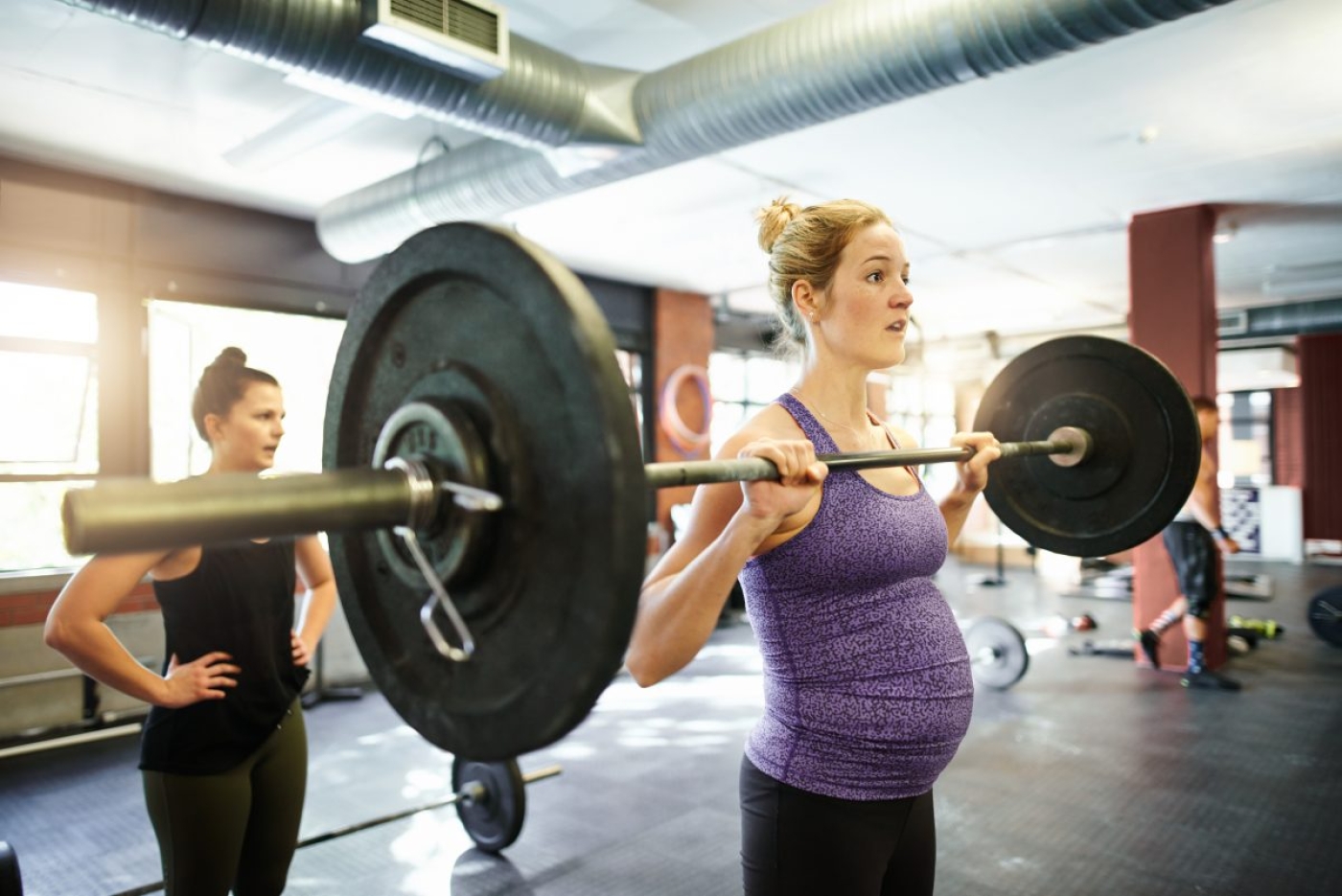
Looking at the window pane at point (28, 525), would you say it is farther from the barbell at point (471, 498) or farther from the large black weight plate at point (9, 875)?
the barbell at point (471, 498)

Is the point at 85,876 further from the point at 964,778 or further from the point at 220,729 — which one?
the point at 964,778

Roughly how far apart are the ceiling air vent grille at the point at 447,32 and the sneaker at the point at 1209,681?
14.1 ft

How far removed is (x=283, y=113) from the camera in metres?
3.27

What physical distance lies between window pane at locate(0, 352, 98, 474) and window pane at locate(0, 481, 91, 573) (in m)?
0.08

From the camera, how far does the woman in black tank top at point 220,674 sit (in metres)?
1.41

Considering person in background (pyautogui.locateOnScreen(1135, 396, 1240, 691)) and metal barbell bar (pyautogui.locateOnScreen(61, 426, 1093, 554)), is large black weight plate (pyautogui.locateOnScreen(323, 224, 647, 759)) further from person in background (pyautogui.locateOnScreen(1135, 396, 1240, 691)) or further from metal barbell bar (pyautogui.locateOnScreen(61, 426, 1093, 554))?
person in background (pyautogui.locateOnScreen(1135, 396, 1240, 691))

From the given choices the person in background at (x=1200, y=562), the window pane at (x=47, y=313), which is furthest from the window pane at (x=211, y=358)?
the person in background at (x=1200, y=562)

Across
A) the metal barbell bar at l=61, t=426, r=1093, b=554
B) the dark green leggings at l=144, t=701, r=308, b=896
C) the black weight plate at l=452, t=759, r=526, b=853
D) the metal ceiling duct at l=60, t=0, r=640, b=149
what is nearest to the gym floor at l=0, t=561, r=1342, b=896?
the black weight plate at l=452, t=759, r=526, b=853

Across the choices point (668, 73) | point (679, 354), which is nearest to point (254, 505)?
point (668, 73)

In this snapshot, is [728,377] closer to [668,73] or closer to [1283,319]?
[1283,319]

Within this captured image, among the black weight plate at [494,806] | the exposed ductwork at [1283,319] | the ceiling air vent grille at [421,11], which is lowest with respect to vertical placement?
the black weight plate at [494,806]

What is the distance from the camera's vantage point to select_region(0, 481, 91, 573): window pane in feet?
12.7

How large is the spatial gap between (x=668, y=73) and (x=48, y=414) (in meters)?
3.21

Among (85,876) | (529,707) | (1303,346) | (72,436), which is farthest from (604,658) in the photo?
(1303,346)
